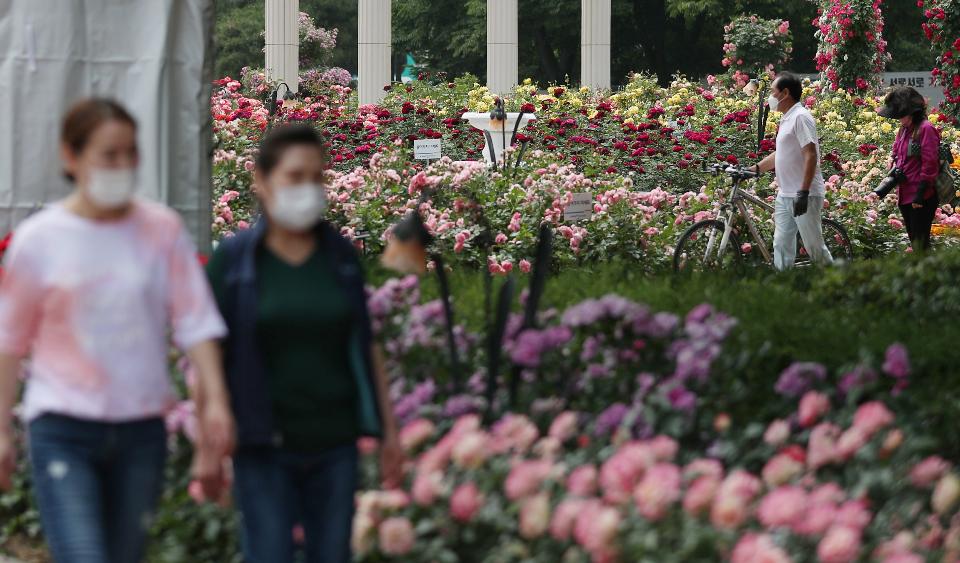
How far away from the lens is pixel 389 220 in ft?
36.9

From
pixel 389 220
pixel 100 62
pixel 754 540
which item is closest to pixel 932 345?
pixel 754 540

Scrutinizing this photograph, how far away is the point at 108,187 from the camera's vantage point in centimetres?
329

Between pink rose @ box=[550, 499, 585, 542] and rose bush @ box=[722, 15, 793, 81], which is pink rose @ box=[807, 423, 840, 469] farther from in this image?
rose bush @ box=[722, 15, 793, 81]

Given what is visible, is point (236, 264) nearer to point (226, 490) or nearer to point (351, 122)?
point (226, 490)

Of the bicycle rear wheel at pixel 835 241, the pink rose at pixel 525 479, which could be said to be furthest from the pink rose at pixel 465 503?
the bicycle rear wheel at pixel 835 241

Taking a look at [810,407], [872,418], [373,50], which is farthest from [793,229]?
[373,50]

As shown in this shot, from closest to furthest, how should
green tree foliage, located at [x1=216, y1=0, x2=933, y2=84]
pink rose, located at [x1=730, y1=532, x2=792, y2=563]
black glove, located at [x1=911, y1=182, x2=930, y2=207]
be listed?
pink rose, located at [x1=730, y1=532, x2=792, y2=563], black glove, located at [x1=911, y1=182, x2=930, y2=207], green tree foliage, located at [x1=216, y1=0, x2=933, y2=84]

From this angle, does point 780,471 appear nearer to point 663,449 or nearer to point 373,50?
point 663,449

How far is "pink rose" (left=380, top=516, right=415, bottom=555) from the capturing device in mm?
4094

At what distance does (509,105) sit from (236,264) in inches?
728

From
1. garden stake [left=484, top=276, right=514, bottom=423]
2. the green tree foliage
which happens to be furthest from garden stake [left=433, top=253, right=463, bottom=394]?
the green tree foliage

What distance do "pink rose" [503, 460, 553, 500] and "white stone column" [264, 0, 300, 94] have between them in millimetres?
28275

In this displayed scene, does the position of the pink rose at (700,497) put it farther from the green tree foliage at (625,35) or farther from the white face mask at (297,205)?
the green tree foliage at (625,35)

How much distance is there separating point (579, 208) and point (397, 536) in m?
6.53
